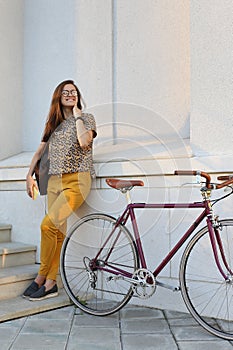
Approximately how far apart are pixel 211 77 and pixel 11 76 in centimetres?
262

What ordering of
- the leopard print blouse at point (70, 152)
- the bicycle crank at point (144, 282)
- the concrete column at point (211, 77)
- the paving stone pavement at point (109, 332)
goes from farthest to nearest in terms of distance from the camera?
the leopard print blouse at point (70, 152)
the concrete column at point (211, 77)
the bicycle crank at point (144, 282)
the paving stone pavement at point (109, 332)

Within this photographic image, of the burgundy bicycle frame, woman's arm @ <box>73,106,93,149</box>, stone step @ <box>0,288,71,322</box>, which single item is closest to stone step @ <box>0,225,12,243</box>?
stone step @ <box>0,288,71,322</box>

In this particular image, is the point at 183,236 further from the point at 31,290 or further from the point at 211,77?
the point at 31,290

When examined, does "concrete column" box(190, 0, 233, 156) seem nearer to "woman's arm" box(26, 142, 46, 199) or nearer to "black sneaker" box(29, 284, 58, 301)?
"woman's arm" box(26, 142, 46, 199)

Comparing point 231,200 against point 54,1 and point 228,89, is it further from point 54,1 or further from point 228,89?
point 54,1

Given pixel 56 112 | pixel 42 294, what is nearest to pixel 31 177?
pixel 56 112

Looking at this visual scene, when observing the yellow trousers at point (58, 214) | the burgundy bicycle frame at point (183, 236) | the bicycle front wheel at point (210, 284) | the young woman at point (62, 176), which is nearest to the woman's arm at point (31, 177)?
the young woman at point (62, 176)

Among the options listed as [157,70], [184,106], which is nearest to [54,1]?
[157,70]

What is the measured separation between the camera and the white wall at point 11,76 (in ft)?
16.8

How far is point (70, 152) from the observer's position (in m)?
3.76

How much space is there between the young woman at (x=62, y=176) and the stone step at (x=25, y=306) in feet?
0.19

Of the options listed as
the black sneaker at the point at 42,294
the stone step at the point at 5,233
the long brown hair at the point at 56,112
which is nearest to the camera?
the black sneaker at the point at 42,294

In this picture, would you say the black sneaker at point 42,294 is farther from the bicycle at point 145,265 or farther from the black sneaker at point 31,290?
the bicycle at point 145,265

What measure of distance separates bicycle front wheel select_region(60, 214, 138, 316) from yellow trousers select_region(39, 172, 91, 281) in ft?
0.39
